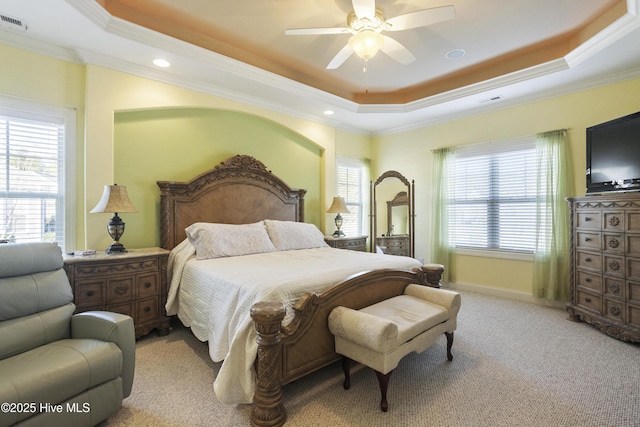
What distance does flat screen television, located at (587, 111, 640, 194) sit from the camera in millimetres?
3000

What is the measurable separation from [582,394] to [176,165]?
4274 millimetres

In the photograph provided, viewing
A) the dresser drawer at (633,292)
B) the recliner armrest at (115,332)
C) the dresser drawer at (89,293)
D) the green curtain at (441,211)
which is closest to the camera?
the recliner armrest at (115,332)

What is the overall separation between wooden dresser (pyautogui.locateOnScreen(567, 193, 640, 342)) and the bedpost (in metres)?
3.32

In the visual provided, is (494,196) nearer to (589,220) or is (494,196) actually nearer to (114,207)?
(589,220)

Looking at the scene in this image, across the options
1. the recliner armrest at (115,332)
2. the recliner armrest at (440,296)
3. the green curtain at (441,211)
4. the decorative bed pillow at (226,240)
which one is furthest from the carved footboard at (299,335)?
the green curtain at (441,211)

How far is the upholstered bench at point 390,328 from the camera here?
1852 mm

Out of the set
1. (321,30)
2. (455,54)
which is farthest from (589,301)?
(321,30)

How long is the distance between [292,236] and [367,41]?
7.71ft

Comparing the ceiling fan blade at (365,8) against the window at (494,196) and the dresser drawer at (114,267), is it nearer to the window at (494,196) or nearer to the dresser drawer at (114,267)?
the dresser drawer at (114,267)

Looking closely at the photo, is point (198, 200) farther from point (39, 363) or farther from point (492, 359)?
point (492, 359)

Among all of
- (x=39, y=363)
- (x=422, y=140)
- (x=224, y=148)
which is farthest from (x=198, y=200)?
(x=422, y=140)

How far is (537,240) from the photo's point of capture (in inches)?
158

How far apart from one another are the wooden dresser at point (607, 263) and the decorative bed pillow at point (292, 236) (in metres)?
3.01

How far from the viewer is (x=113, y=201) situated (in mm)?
2836
